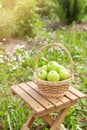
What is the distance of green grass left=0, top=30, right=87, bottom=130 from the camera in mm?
3888

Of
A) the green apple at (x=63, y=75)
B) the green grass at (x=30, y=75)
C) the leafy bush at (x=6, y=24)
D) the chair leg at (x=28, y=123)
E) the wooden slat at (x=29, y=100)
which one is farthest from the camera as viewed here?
A: the leafy bush at (x=6, y=24)

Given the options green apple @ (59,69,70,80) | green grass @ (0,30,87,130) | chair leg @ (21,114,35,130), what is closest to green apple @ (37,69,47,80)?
green apple @ (59,69,70,80)

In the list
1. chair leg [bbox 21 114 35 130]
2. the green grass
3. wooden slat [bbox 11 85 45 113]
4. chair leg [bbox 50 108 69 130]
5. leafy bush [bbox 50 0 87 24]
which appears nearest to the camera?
wooden slat [bbox 11 85 45 113]

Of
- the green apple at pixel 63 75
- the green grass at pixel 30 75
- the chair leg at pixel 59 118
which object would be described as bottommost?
the green grass at pixel 30 75

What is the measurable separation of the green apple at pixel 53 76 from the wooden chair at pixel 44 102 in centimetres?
20

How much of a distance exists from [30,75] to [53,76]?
7.36 feet

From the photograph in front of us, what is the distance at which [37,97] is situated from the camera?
3229mm

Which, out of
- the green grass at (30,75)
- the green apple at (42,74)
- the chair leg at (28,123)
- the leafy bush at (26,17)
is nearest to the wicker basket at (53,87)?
the green apple at (42,74)

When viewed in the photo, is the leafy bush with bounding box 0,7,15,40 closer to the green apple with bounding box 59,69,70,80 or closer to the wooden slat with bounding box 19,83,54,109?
the wooden slat with bounding box 19,83,54,109

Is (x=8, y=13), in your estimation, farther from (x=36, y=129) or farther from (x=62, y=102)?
(x=62, y=102)

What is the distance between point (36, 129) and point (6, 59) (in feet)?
7.69

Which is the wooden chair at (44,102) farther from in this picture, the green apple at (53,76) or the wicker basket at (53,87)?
the green apple at (53,76)

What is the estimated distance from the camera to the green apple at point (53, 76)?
10.2 ft

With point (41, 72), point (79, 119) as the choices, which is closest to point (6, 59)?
point (79, 119)
